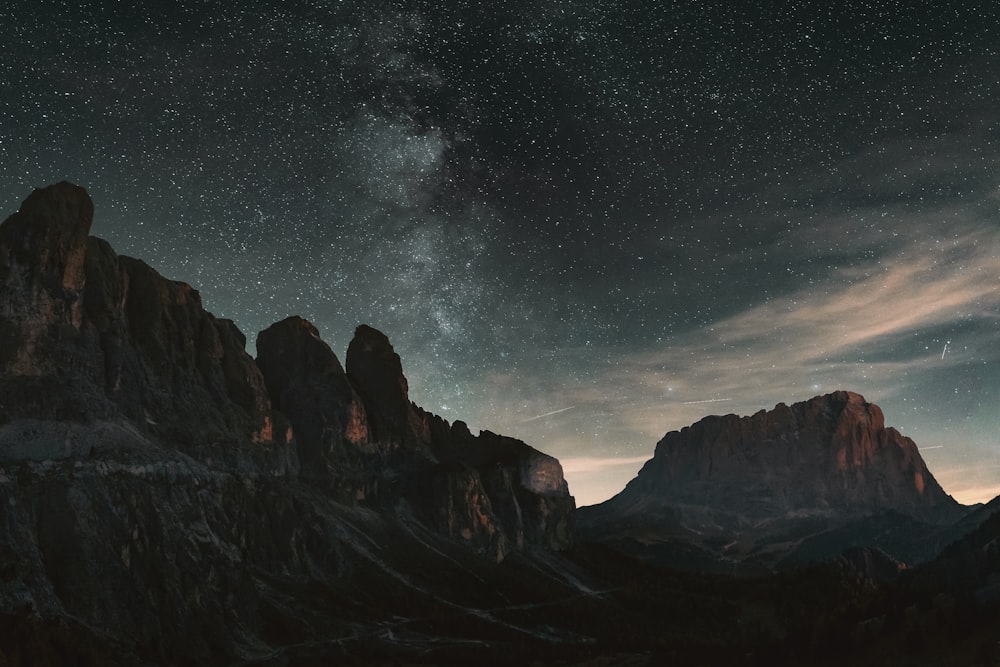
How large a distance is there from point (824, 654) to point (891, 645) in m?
17.3

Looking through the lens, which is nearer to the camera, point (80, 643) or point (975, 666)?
point (975, 666)

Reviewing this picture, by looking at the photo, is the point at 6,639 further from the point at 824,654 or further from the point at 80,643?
the point at 824,654

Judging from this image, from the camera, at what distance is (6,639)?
178875 millimetres

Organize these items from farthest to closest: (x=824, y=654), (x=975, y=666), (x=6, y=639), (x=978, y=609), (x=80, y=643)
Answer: (x=80, y=643) → (x=6, y=639) → (x=824, y=654) → (x=978, y=609) → (x=975, y=666)

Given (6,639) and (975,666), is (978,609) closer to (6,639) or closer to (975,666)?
(975,666)

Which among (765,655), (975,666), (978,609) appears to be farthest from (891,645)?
(765,655)

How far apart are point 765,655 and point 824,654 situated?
2368 centimetres

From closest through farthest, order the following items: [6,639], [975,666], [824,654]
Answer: [975,666] < [824,654] < [6,639]

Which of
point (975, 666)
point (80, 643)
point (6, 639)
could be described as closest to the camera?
point (975, 666)

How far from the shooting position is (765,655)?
181375 millimetres

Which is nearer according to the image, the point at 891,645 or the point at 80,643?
the point at 891,645

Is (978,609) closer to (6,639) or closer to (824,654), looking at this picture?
(824,654)

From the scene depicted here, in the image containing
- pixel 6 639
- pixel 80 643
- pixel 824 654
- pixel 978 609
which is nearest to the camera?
pixel 978 609

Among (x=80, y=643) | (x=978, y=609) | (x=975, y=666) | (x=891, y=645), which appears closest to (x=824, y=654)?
(x=891, y=645)
